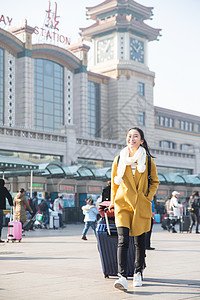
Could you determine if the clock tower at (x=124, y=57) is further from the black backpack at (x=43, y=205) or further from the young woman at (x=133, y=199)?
the young woman at (x=133, y=199)

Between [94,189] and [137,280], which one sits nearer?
[137,280]

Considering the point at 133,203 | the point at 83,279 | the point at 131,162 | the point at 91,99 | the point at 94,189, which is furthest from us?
the point at 91,99

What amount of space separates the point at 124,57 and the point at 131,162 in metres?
65.8

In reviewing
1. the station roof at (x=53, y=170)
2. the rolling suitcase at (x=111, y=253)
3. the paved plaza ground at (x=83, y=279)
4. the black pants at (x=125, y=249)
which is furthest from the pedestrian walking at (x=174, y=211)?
the black pants at (x=125, y=249)

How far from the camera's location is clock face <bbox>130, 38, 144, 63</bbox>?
71562 mm

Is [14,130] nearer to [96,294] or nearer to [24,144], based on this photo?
[24,144]

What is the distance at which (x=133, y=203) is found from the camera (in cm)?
618

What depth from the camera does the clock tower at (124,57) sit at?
67438 mm

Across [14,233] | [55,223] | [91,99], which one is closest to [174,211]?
[55,223]

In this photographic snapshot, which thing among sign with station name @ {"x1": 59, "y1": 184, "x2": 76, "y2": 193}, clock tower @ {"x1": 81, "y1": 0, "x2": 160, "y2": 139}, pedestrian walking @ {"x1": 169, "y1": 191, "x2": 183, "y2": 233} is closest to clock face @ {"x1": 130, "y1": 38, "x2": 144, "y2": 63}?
clock tower @ {"x1": 81, "y1": 0, "x2": 160, "y2": 139}

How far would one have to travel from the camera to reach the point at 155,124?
72.4m

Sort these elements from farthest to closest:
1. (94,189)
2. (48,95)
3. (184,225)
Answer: (48,95)
(94,189)
(184,225)

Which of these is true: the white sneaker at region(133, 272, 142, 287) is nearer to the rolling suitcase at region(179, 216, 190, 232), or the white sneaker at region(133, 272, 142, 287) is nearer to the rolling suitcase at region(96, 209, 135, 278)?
the rolling suitcase at region(96, 209, 135, 278)

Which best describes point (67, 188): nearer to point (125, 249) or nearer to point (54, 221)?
point (54, 221)
